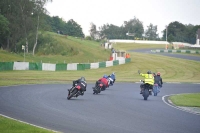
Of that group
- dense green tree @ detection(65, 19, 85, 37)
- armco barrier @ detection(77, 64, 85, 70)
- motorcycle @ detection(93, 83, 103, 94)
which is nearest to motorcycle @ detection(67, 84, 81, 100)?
motorcycle @ detection(93, 83, 103, 94)

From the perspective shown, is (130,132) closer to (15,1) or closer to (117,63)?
(117,63)

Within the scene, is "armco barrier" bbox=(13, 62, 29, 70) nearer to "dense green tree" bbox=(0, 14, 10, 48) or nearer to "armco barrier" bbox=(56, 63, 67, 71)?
"armco barrier" bbox=(56, 63, 67, 71)

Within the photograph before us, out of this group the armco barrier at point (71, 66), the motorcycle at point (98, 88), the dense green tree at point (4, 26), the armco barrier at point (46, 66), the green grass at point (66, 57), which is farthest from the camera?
the dense green tree at point (4, 26)

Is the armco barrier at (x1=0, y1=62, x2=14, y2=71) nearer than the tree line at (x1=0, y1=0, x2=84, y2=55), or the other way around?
the armco barrier at (x1=0, y1=62, x2=14, y2=71)

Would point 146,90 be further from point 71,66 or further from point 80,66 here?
point 80,66

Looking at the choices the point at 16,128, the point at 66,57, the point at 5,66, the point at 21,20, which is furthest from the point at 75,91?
the point at 66,57

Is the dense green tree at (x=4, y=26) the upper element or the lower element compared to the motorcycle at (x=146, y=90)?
upper

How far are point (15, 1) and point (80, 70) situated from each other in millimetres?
20519

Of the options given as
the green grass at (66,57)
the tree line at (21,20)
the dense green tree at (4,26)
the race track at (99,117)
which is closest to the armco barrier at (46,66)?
the green grass at (66,57)

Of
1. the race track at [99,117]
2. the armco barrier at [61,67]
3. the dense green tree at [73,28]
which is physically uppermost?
the dense green tree at [73,28]

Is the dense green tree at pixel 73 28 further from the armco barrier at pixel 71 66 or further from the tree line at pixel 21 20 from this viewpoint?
the armco barrier at pixel 71 66

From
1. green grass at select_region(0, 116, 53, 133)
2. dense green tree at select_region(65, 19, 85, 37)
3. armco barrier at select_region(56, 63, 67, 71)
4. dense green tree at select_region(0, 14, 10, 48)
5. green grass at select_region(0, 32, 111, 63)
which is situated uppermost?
dense green tree at select_region(65, 19, 85, 37)

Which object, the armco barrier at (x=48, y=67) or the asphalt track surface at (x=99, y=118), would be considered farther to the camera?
the armco barrier at (x=48, y=67)

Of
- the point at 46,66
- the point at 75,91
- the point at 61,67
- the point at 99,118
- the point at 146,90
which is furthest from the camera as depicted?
the point at 61,67
